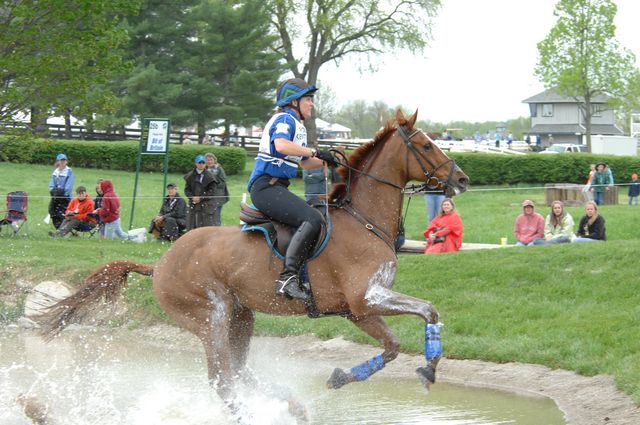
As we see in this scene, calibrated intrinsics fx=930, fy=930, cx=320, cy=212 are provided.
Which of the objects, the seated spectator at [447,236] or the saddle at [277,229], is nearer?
the saddle at [277,229]

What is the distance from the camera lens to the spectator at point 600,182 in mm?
27797

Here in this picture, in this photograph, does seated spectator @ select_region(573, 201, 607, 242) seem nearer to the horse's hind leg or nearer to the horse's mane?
the horse's mane

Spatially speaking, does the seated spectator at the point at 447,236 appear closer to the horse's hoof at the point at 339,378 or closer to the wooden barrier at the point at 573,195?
the horse's hoof at the point at 339,378

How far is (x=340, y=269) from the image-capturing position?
8.15m

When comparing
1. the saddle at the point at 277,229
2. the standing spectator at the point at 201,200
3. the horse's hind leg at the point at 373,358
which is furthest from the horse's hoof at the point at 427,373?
the standing spectator at the point at 201,200

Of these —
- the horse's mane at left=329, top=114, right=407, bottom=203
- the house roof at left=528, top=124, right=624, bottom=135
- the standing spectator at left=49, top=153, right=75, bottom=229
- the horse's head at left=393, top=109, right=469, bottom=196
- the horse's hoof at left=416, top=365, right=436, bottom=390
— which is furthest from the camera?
the house roof at left=528, top=124, right=624, bottom=135

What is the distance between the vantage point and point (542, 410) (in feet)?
30.2

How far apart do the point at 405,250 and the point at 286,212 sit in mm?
9829

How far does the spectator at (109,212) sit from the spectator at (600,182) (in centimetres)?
1471

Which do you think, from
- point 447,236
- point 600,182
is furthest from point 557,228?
point 600,182

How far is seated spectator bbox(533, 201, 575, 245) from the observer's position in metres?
15.8

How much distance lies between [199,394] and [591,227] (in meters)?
8.66

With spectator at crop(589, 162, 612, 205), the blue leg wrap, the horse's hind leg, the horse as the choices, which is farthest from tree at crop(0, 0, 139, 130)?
spectator at crop(589, 162, 612, 205)

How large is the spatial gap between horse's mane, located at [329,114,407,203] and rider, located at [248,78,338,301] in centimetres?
26
